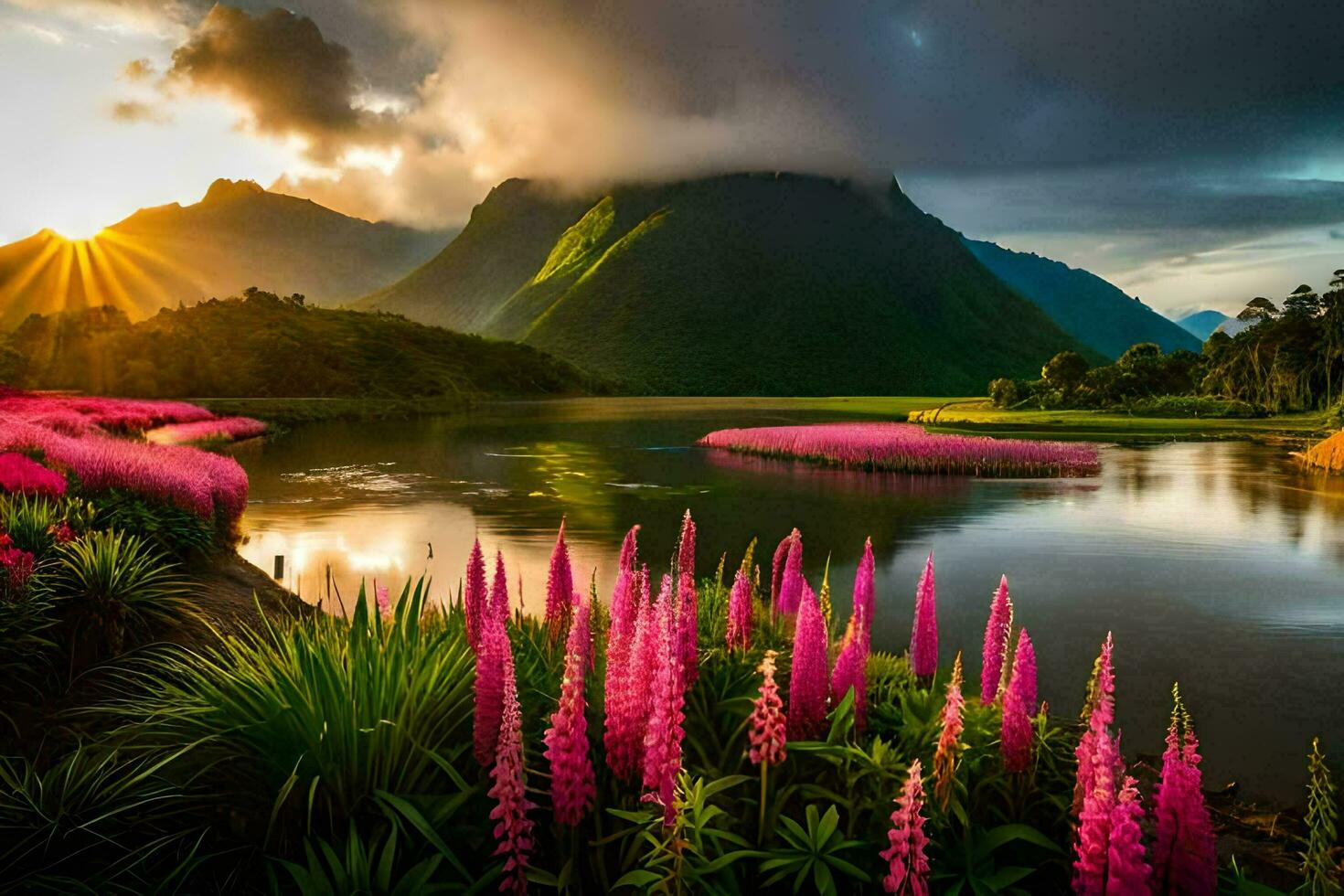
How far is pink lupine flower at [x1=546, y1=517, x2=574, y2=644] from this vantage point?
20.8 ft

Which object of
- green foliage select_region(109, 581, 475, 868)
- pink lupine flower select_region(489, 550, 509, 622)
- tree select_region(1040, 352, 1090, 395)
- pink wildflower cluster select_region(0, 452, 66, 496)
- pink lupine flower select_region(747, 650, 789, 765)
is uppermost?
tree select_region(1040, 352, 1090, 395)

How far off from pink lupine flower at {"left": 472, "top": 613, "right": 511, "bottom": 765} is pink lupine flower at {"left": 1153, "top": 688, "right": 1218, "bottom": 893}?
3082 mm

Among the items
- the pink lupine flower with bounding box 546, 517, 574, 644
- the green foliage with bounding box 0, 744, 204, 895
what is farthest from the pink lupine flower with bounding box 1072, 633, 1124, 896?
the green foliage with bounding box 0, 744, 204, 895

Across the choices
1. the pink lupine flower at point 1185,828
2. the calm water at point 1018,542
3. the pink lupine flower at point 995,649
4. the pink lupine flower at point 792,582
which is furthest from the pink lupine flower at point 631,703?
the calm water at point 1018,542

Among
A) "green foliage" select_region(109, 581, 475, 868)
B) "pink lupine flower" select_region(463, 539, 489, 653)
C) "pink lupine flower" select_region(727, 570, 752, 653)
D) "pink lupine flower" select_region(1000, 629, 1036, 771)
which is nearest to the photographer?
"green foliage" select_region(109, 581, 475, 868)

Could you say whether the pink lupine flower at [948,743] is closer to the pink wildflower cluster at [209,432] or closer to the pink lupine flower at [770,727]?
the pink lupine flower at [770,727]

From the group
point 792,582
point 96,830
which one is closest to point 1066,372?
point 792,582

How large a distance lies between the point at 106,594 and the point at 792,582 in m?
6.59

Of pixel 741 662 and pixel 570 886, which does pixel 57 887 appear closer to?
pixel 570 886

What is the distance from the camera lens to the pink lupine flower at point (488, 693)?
4.35 metres

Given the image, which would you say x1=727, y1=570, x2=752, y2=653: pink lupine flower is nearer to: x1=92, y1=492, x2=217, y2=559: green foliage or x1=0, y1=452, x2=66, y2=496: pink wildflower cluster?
x1=92, y1=492, x2=217, y2=559: green foliage

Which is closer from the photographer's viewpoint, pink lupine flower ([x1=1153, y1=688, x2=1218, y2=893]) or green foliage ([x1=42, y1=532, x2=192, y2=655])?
pink lupine flower ([x1=1153, y1=688, x2=1218, y2=893])

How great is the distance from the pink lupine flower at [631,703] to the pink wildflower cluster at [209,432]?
1418 inches

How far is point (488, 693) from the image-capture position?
438cm
